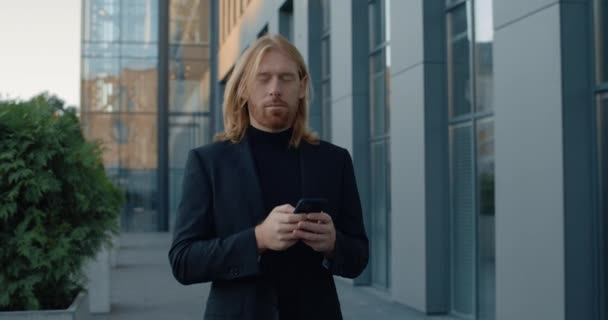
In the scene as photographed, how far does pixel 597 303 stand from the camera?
25.5 ft

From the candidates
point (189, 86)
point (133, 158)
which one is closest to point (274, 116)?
point (133, 158)

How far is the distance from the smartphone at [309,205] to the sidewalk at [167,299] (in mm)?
9603

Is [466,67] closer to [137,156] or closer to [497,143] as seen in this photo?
[497,143]

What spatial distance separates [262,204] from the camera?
2537 millimetres

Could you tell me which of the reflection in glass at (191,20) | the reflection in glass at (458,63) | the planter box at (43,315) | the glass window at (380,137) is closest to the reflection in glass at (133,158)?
the reflection in glass at (191,20)

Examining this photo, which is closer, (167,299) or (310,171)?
(310,171)

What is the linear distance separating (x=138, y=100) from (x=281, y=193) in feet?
120

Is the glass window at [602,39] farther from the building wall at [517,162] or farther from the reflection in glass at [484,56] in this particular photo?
the reflection in glass at [484,56]

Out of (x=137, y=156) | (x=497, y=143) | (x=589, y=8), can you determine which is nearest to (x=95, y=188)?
(x=497, y=143)

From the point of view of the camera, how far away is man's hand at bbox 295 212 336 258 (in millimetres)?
Answer: 2307

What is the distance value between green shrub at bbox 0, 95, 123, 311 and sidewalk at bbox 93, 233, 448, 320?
410cm

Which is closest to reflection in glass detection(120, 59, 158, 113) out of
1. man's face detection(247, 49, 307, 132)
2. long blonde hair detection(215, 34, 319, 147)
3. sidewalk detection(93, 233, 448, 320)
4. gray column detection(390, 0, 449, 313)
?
sidewalk detection(93, 233, 448, 320)

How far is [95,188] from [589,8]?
15.4ft

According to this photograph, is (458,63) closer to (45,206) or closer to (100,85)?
(45,206)
